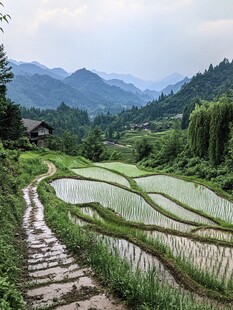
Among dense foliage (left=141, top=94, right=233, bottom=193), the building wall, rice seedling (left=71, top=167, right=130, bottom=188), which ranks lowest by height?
rice seedling (left=71, top=167, right=130, bottom=188)

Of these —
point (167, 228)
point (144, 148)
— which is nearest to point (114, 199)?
point (167, 228)

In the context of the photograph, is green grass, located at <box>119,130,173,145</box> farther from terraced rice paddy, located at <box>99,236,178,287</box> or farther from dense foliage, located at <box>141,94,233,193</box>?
terraced rice paddy, located at <box>99,236,178,287</box>

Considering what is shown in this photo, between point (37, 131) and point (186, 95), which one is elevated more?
point (186, 95)

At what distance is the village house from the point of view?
4593 cm

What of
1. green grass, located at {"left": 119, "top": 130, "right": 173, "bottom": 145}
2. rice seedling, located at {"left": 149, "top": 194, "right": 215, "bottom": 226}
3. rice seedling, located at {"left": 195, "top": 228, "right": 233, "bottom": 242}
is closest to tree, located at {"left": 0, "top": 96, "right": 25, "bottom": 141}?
rice seedling, located at {"left": 149, "top": 194, "right": 215, "bottom": 226}

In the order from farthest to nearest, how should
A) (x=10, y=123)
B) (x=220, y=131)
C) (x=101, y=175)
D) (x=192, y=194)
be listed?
1. (x=220, y=131)
2. (x=10, y=123)
3. (x=101, y=175)
4. (x=192, y=194)

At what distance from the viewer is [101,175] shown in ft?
80.6

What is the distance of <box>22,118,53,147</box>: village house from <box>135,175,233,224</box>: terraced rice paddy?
84.7ft

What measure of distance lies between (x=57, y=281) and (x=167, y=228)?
609cm

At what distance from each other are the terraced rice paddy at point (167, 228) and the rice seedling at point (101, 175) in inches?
6.4

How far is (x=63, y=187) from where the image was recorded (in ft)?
63.9

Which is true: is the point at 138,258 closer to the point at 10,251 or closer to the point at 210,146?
the point at 10,251

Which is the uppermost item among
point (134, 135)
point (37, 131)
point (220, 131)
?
point (134, 135)

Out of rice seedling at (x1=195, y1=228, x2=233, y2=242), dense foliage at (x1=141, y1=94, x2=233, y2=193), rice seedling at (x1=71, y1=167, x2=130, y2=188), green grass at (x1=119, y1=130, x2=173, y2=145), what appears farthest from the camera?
green grass at (x1=119, y1=130, x2=173, y2=145)
